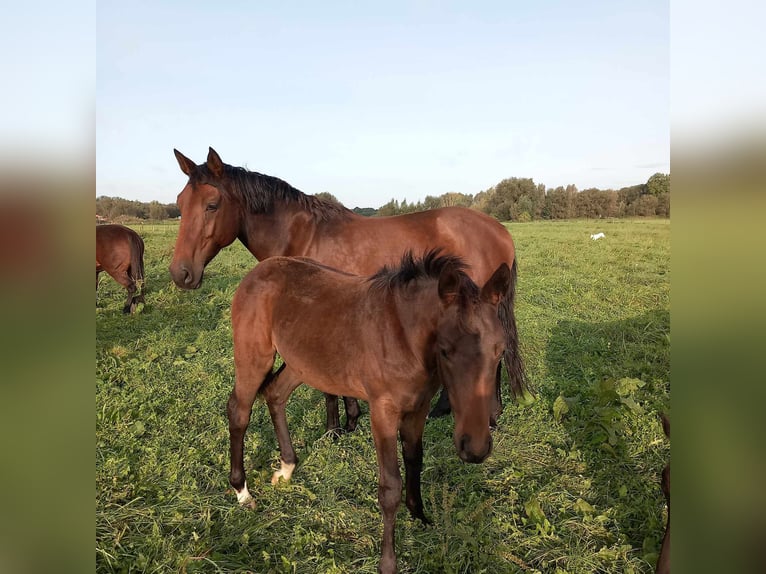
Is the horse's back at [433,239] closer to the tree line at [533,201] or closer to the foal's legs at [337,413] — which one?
the foal's legs at [337,413]

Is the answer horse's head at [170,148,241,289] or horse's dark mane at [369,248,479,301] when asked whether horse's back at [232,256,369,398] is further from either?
horse's head at [170,148,241,289]

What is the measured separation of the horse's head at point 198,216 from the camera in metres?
4.41

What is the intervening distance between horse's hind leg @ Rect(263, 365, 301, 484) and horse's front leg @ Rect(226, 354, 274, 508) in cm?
17

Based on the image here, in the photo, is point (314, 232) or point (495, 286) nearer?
point (495, 286)

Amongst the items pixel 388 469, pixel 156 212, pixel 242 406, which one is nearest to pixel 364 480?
pixel 388 469

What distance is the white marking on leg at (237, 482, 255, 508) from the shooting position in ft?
11.2

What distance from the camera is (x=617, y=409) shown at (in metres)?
4.41

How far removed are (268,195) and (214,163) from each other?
0.59m

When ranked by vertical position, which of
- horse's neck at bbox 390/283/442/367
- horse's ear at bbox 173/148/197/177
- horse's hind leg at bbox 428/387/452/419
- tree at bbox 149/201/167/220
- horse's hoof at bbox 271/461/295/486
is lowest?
horse's hoof at bbox 271/461/295/486

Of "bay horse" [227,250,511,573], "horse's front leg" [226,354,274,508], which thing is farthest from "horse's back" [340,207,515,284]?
"horse's front leg" [226,354,274,508]

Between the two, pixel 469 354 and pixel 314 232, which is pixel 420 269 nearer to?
pixel 469 354

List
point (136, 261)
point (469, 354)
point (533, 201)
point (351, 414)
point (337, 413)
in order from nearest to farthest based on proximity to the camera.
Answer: point (469, 354) → point (337, 413) → point (351, 414) → point (136, 261) → point (533, 201)

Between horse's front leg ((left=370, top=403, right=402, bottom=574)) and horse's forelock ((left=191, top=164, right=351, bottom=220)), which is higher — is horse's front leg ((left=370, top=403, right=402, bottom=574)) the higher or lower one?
the lower one
